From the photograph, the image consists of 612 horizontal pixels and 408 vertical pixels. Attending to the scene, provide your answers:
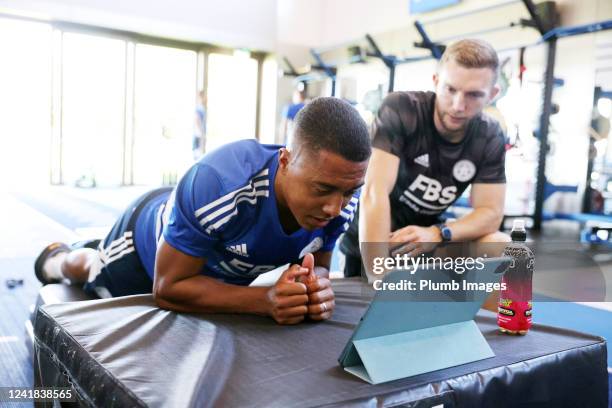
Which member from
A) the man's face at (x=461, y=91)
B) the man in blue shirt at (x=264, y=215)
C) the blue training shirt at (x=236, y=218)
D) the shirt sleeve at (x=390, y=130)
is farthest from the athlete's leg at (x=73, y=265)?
the man's face at (x=461, y=91)

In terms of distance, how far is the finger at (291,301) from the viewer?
115 centimetres

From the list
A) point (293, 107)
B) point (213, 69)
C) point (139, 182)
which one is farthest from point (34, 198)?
point (213, 69)

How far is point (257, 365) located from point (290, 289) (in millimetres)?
267

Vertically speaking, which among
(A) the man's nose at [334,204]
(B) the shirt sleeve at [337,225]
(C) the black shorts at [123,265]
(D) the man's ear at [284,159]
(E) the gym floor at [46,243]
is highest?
(D) the man's ear at [284,159]

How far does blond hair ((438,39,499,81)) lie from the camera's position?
5.65 ft

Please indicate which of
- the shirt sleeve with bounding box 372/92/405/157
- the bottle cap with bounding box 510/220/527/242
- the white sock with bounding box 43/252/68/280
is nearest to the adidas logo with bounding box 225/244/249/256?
the bottle cap with bounding box 510/220/527/242

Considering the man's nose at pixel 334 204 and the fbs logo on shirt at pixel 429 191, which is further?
the fbs logo on shirt at pixel 429 191

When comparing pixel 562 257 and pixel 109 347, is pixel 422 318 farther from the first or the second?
pixel 562 257

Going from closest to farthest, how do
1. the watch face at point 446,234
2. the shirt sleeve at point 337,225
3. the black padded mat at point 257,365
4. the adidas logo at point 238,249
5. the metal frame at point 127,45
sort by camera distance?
the black padded mat at point 257,365 < the adidas logo at point 238,249 < the shirt sleeve at point 337,225 < the watch face at point 446,234 < the metal frame at point 127,45

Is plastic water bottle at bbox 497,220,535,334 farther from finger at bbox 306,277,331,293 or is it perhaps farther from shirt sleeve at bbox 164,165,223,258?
shirt sleeve at bbox 164,165,223,258

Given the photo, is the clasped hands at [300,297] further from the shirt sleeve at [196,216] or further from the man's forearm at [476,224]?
the man's forearm at [476,224]

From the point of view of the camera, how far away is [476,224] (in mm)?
1898

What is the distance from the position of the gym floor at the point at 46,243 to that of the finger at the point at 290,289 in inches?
40.5

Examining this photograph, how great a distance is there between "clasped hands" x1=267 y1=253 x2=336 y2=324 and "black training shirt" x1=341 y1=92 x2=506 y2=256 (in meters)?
0.79
